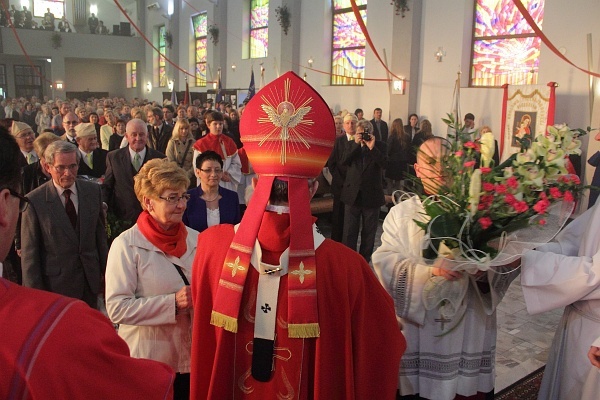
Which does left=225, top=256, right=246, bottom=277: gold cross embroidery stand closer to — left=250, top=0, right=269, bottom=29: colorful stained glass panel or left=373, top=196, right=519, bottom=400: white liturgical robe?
left=373, top=196, right=519, bottom=400: white liturgical robe

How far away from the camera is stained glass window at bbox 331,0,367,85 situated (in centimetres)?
1498

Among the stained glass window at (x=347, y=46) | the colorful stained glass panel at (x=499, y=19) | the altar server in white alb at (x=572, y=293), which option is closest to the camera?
the altar server in white alb at (x=572, y=293)

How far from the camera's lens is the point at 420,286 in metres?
2.37

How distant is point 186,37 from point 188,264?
77.6 feet

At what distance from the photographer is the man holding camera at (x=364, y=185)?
19.7 ft

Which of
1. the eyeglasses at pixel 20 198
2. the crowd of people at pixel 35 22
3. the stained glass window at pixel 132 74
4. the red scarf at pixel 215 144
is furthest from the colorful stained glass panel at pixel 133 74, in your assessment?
the eyeglasses at pixel 20 198

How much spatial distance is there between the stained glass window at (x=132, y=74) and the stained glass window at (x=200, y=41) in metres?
8.08

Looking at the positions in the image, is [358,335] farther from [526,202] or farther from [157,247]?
[157,247]

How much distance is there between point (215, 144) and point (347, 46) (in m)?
9.93

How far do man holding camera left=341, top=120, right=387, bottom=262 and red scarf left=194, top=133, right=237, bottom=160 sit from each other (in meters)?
1.58

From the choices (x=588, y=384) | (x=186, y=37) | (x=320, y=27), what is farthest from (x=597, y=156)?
(x=186, y=37)

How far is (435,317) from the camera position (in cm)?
240

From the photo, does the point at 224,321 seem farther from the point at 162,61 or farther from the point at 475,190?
the point at 162,61

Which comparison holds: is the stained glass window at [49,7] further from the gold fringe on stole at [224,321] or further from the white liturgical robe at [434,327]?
the gold fringe on stole at [224,321]
